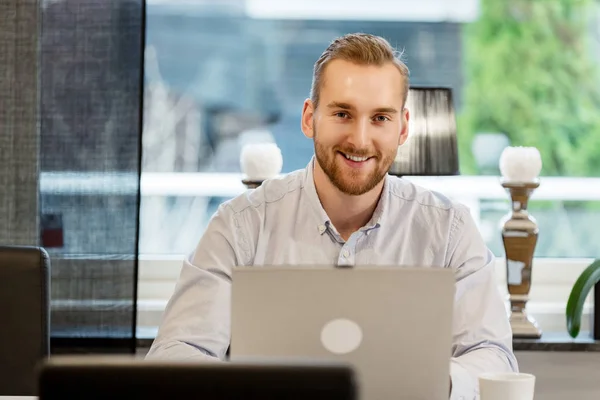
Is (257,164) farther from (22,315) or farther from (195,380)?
(195,380)

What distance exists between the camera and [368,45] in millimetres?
1992

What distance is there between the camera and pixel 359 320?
50.9 inches

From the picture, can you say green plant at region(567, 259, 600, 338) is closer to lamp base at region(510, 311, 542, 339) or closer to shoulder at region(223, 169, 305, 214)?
lamp base at region(510, 311, 542, 339)

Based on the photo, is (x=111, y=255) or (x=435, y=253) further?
(x=111, y=255)

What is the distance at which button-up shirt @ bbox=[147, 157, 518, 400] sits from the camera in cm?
190

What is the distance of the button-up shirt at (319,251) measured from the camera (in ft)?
6.22

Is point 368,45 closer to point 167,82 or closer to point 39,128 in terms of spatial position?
point 39,128

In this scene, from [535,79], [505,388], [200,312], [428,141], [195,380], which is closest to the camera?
[195,380]

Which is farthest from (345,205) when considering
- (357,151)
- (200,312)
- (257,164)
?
(257,164)

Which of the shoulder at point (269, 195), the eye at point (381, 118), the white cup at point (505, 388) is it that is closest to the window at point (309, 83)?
the shoulder at point (269, 195)

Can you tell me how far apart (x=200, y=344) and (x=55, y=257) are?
2.91 ft

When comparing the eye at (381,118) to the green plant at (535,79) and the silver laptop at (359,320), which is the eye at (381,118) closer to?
the silver laptop at (359,320)

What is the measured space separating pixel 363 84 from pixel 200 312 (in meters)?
0.54

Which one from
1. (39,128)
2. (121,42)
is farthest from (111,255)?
(121,42)
